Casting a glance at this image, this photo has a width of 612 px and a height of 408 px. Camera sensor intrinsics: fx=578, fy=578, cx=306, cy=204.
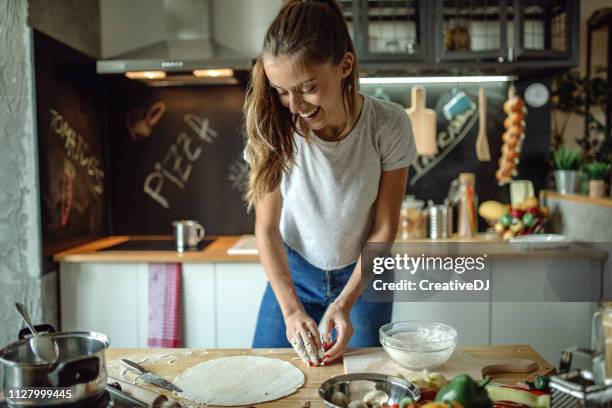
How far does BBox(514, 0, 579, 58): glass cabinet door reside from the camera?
2352 mm

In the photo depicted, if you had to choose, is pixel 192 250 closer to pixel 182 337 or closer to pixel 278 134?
pixel 182 337

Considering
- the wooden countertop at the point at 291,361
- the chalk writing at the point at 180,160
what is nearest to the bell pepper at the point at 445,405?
the wooden countertop at the point at 291,361

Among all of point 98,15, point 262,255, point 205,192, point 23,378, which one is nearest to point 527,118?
point 205,192

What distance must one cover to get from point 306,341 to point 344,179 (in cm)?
45

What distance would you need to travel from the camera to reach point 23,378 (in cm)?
80

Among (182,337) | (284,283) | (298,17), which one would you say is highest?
(298,17)

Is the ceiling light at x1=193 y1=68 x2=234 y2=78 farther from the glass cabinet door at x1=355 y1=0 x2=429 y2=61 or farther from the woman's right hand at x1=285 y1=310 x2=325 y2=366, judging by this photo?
the woman's right hand at x1=285 y1=310 x2=325 y2=366

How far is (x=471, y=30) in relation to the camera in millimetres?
2535

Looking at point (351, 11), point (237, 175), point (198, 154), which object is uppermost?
point (351, 11)

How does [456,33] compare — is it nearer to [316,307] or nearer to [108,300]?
[316,307]

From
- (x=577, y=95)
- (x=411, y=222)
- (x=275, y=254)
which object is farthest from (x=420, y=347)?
(x=577, y=95)

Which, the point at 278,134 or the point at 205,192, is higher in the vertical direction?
the point at 278,134

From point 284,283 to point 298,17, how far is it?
0.61 m

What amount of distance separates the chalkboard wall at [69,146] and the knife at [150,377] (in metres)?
1.20
